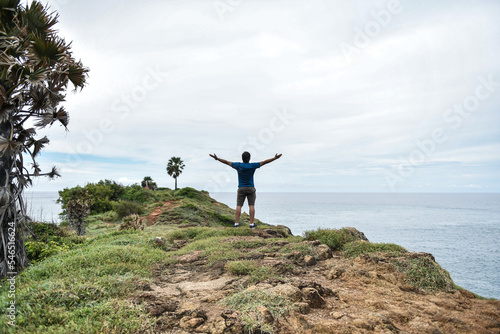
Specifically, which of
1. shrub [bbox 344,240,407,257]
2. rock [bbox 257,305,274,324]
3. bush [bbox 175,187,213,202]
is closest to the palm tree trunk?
rock [bbox 257,305,274,324]

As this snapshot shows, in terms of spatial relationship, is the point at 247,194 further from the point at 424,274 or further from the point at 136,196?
the point at 136,196

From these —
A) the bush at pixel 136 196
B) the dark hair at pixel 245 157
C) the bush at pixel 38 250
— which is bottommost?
the bush at pixel 38 250

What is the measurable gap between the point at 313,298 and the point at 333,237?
14.7ft

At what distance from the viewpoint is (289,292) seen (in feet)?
14.7

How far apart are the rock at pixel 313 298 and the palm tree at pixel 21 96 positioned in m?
7.18

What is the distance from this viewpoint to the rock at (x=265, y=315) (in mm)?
3771

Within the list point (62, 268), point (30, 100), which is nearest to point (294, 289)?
point (62, 268)

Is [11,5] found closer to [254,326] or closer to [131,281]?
[131,281]

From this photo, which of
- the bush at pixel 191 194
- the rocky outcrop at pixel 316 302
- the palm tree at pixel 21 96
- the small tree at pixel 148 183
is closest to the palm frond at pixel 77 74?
the palm tree at pixel 21 96

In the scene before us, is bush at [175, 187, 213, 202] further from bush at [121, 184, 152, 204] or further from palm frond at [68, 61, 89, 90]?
palm frond at [68, 61, 89, 90]

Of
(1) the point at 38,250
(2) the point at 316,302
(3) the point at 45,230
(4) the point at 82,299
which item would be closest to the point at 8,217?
(1) the point at 38,250

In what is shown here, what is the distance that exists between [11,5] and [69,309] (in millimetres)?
7873

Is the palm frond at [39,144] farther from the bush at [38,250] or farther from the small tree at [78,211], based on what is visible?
the small tree at [78,211]

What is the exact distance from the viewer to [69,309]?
13.9ft
